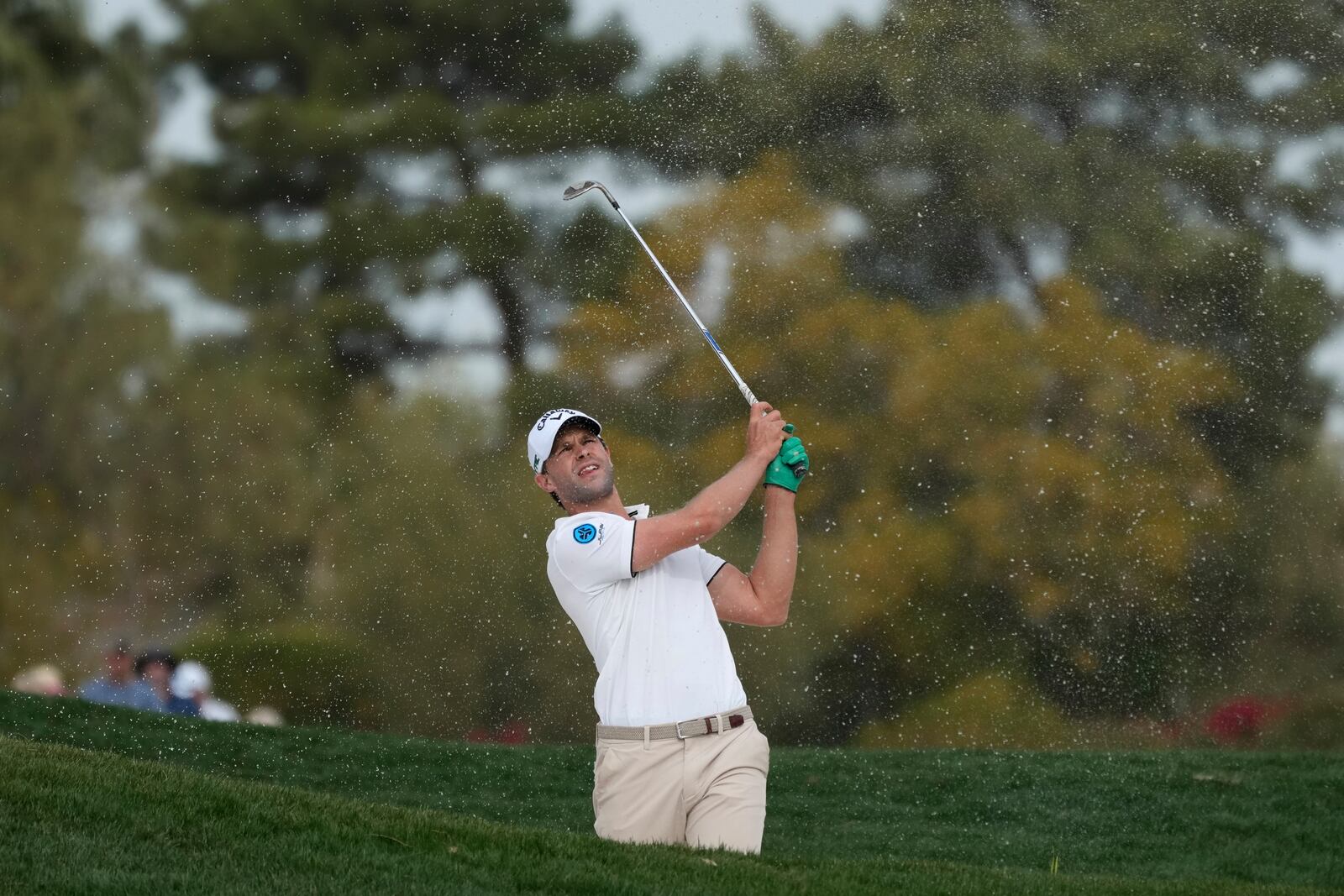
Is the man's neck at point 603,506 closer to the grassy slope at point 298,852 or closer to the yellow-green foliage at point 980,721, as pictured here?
the grassy slope at point 298,852

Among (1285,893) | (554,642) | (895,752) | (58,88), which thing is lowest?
(1285,893)

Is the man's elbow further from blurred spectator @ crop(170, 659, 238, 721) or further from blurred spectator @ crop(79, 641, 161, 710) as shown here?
blurred spectator @ crop(170, 659, 238, 721)

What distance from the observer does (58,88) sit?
63.8ft

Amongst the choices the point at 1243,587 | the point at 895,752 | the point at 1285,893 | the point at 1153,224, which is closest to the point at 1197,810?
the point at 895,752

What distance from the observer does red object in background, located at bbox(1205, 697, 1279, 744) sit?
53.5 ft

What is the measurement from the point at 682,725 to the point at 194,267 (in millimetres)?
15994

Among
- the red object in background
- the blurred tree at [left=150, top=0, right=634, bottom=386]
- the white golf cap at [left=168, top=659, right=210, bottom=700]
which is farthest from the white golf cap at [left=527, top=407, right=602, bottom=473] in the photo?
the blurred tree at [left=150, top=0, right=634, bottom=386]

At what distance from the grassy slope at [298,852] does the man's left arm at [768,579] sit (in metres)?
0.61

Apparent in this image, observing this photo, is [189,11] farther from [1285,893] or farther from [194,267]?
[1285,893]

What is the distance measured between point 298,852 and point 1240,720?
1368 cm

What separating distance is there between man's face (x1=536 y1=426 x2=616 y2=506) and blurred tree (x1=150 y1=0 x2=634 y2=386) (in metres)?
14.1

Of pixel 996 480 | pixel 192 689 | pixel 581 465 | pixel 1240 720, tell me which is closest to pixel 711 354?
pixel 996 480

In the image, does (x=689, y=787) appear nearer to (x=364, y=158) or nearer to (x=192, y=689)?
(x=192, y=689)

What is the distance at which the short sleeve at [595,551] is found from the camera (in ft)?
13.6
